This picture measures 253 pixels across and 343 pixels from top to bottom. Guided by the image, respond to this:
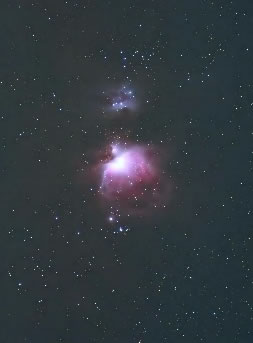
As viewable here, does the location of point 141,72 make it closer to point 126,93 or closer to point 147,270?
point 126,93

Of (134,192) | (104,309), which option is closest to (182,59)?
(134,192)

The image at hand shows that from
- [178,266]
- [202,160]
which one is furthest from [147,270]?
[202,160]

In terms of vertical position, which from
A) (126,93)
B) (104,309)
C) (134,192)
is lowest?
(104,309)

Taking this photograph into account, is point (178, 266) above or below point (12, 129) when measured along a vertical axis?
below

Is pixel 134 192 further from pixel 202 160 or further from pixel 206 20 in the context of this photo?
pixel 206 20

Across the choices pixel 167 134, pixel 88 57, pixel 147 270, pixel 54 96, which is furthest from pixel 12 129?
pixel 147 270

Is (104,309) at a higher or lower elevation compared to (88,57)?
lower

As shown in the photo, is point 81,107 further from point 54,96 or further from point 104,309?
point 104,309
